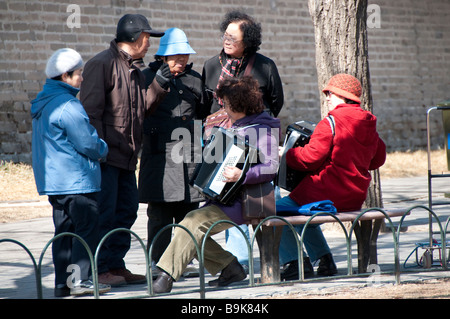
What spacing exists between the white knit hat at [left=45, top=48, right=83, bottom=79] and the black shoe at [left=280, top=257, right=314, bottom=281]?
6.63 ft

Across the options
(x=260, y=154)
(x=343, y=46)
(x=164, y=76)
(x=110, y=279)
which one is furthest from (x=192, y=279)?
(x=343, y=46)

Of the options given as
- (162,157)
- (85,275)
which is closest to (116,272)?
(85,275)

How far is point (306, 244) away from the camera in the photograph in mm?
5488

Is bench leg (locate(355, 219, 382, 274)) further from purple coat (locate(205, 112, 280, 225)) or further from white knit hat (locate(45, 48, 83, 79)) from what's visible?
white knit hat (locate(45, 48, 83, 79))

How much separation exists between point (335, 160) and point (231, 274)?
1050mm

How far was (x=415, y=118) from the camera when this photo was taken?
1923 cm

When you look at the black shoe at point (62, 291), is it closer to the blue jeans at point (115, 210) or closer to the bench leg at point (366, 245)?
the blue jeans at point (115, 210)

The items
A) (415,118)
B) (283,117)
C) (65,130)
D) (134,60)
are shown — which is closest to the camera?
(65,130)

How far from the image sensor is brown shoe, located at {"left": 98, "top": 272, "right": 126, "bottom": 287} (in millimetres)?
5266

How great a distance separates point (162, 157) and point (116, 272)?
907 millimetres

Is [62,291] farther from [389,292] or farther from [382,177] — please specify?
[382,177]

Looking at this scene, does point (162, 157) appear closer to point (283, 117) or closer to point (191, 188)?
point (191, 188)

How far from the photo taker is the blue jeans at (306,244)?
5.41m

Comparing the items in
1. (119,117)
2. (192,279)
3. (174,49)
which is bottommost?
(192,279)
